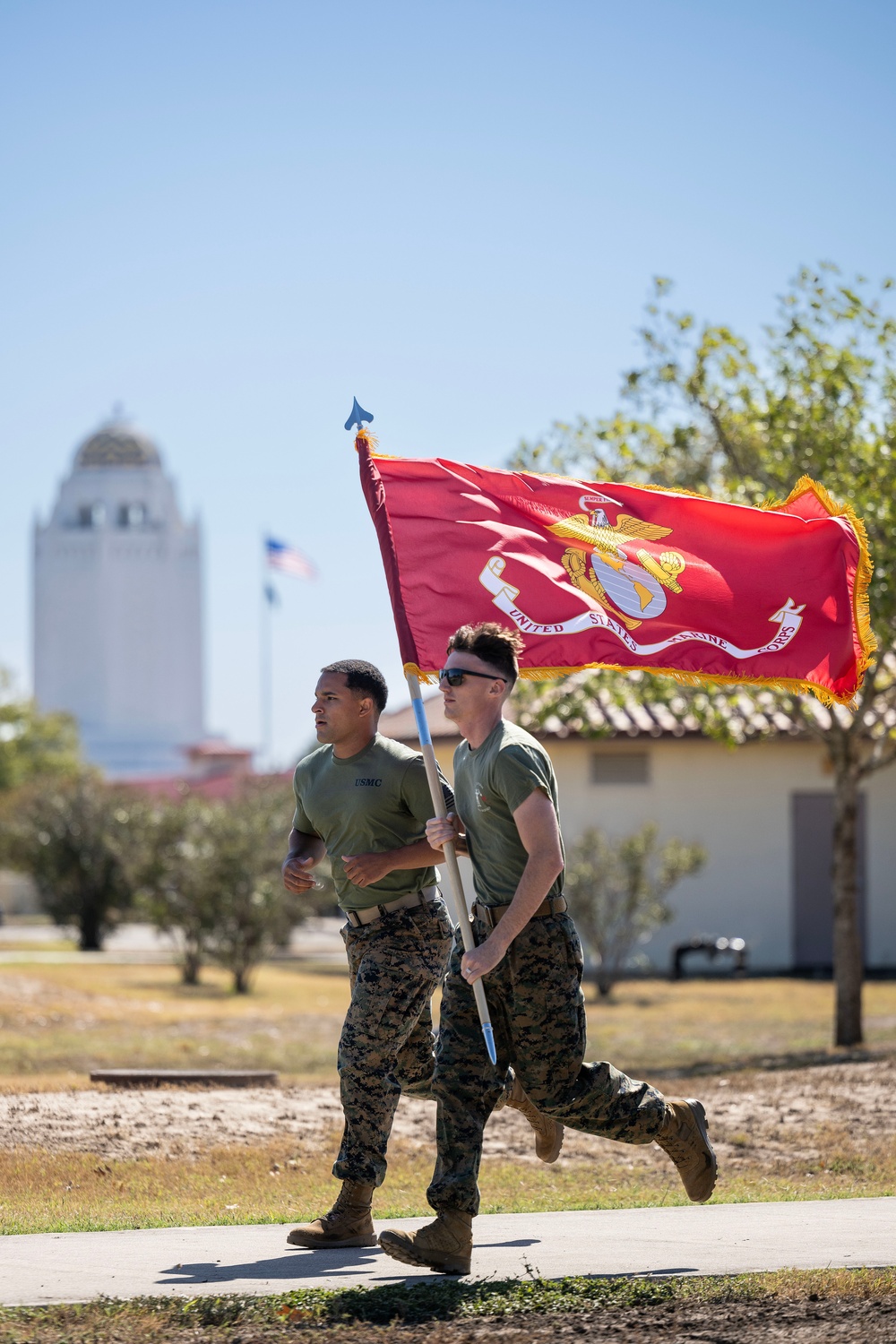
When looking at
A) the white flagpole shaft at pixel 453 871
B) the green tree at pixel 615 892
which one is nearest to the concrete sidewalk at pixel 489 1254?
the white flagpole shaft at pixel 453 871

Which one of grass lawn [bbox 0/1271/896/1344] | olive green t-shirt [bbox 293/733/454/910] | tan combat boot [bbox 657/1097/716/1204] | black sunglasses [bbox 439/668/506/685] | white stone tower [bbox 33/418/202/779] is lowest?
grass lawn [bbox 0/1271/896/1344]

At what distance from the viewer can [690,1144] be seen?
20.6 ft

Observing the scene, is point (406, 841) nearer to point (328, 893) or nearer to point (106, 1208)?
point (106, 1208)

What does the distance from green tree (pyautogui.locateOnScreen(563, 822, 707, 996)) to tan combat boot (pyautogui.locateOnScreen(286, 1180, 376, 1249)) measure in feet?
53.1

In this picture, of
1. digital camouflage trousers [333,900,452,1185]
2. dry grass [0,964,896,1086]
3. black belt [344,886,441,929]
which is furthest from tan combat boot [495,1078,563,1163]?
dry grass [0,964,896,1086]

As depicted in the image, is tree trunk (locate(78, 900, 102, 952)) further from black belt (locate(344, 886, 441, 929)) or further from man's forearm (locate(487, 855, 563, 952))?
man's forearm (locate(487, 855, 563, 952))

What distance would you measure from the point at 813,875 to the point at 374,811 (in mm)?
20330

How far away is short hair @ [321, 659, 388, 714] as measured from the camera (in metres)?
6.74

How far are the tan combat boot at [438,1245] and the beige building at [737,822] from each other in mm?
19825

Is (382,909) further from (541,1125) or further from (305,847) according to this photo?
(541,1125)

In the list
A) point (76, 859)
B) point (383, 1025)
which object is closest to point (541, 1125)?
point (383, 1025)

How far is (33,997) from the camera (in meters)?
20.5

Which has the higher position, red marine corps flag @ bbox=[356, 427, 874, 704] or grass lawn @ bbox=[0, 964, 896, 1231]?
red marine corps flag @ bbox=[356, 427, 874, 704]

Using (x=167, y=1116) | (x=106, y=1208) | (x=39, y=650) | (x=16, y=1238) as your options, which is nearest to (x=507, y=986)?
(x=16, y=1238)
